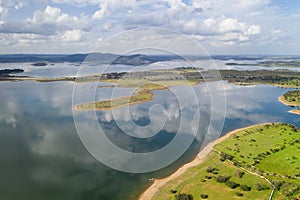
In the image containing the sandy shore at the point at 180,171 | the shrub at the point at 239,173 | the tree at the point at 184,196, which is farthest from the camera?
the shrub at the point at 239,173

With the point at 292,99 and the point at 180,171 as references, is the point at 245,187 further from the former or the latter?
the point at 292,99

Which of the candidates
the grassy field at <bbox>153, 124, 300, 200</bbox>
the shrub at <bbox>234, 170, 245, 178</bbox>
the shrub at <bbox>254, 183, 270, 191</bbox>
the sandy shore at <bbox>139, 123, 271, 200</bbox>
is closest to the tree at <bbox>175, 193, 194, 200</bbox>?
the grassy field at <bbox>153, 124, 300, 200</bbox>

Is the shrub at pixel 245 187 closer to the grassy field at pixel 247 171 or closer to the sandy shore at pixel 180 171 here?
the grassy field at pixel 247 171

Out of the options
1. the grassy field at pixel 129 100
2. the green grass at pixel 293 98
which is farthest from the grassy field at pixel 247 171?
the green grass at pixel 293 98

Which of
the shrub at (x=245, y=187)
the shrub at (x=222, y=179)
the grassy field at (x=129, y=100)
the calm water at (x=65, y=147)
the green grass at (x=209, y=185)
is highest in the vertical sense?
the grassy field at (x=129, y=100)

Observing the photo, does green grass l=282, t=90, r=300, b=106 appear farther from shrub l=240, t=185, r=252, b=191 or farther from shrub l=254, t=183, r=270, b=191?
shrub l=240, t=185, r=252, b=191
